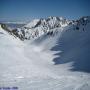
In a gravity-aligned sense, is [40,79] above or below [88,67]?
above

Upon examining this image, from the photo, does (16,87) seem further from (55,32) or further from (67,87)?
(55,32)

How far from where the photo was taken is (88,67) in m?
43.4

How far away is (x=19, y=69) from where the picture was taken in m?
35.5

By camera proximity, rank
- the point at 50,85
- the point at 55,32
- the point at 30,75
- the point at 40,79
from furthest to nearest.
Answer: the point at 55,32 → the point at 30,75 → the point at 40,79 → the point at 50,85

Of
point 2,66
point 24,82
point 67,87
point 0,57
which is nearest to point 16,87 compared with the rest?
point 24,82

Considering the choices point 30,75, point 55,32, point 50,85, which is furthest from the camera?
point 55,32

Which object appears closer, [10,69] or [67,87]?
[67,87]

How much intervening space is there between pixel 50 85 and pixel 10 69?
11980mm

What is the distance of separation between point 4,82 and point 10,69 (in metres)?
8.87

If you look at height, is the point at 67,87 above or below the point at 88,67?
above

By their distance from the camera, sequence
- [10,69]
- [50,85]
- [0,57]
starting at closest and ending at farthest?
[50,85] → [10,69] → [0,57]

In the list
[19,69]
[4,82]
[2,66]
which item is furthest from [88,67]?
[4,82]

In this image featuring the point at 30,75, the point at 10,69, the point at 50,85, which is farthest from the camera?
the point at 10,69

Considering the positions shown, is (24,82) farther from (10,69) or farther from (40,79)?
(10,69)
